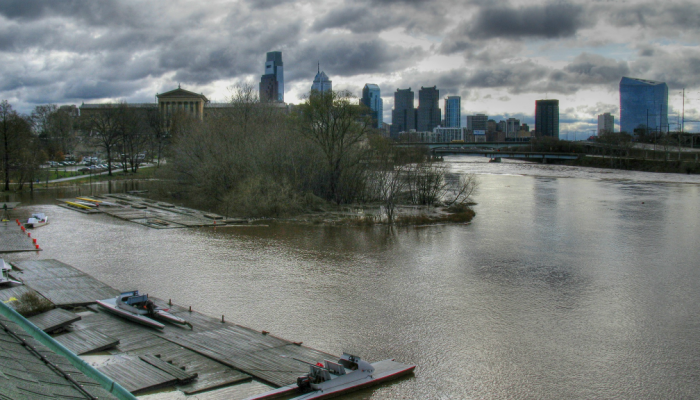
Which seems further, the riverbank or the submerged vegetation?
the riverbank

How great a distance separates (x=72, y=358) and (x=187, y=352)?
775 centimetres

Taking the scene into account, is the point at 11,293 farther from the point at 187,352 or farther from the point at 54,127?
the point at 54,127

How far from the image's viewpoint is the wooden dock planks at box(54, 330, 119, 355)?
41.3ft

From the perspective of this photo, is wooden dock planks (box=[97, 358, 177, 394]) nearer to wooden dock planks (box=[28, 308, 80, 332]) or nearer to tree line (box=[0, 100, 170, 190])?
wooden dock planks (box=[28, 308, 80, 332])

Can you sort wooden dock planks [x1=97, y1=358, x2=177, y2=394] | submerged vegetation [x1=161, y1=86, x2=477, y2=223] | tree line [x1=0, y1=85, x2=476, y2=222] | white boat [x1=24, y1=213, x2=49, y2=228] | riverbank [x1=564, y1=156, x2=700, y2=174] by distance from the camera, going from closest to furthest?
wooden dock planks [x1=97, y1=358, x2=177, y2=394]
white boat [x1=24, y1=213, x2=49, y2=228]
tree line [x1=0, y1=85, x2=476, y2=222]
submerged vegetation [x1=161, y1=86, x2=477, y2=223]
riverbank [x1=564, y1=156, x2=700, y2=174]

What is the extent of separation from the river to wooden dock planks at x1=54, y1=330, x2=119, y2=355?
12.2ft

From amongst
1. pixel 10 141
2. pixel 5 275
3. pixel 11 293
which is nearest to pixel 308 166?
pixel 5 275

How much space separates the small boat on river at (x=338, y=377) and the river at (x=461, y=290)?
0.28 m

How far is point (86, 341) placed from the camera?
1304 cm

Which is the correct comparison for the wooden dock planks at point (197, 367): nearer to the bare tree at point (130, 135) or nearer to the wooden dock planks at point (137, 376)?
the wooden dock planks at point (137, 376)

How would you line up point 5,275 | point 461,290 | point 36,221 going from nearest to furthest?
point 5,275
point 461,290
point 36,221

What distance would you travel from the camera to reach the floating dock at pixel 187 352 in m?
11.1

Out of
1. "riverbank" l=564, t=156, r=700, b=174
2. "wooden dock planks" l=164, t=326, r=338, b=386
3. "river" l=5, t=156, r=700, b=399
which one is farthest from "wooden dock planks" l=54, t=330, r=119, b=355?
"riverbank" l=564, t=156, r=700, b=174

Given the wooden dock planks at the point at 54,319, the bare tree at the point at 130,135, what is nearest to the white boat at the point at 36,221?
the wooden dock planks at the point at 54,319
